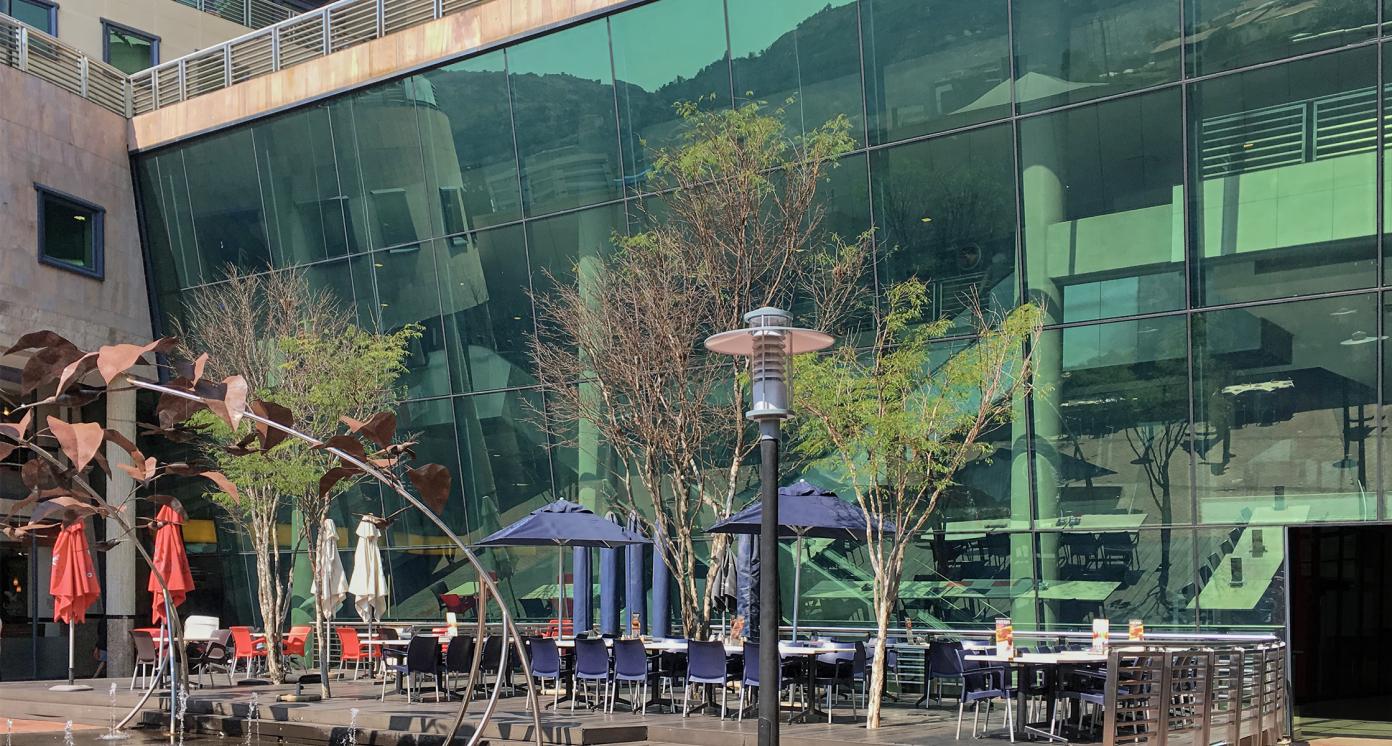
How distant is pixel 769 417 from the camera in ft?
31.5

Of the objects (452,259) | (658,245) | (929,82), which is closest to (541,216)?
(452,259)

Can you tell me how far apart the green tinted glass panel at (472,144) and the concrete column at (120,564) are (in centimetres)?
831

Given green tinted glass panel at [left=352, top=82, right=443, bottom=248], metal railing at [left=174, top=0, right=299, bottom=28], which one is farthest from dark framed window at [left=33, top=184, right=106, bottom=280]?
metal railing at [left=174, top=0, right=299, bottom=28]

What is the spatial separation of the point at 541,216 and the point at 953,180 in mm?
7188

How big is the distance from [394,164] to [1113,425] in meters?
13.4

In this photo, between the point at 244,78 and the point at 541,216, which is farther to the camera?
the point at 244,78

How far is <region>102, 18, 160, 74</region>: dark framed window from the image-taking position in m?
30.6

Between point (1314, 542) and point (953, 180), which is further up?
point (953, 180)

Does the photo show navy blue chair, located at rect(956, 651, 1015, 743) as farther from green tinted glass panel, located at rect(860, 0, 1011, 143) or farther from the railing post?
the railing post

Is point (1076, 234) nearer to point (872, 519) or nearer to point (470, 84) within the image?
point (872, 519)

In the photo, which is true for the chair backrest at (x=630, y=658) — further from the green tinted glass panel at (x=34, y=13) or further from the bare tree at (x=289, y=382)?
the green tinted glass panel at (x=34, y=13)

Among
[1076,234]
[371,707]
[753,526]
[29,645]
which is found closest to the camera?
[753,526]

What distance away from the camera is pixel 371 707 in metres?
16.8

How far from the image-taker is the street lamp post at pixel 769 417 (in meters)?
9.22
